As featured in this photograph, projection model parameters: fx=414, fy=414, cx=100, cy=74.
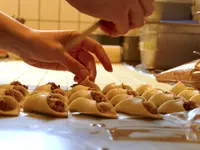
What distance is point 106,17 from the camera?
3.15ft

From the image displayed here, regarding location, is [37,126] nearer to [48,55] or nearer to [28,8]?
[48,55]

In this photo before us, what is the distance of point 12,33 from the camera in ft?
4.15

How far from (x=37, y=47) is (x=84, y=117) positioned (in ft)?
0.99

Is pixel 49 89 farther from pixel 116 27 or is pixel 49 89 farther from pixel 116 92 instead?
pixel 116 27

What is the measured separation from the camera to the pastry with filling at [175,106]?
3.91 ft

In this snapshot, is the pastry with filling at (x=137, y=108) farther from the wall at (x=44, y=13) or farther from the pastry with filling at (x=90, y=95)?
Result: the wall at (x=44, y=13)

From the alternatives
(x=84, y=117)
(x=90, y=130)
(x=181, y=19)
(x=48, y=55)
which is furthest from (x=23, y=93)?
(x=181, y=19)

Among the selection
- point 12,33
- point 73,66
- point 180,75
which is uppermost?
point 12,33

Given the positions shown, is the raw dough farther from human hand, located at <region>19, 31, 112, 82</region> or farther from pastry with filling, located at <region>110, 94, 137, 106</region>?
human hand, located at <region>19, 31, 112, 82</region>

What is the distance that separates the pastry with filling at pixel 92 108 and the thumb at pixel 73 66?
176mm

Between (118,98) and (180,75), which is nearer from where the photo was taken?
(118,98)

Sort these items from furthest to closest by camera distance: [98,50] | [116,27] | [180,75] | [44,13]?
[44,13], [180,75], [98,50], [116,27]

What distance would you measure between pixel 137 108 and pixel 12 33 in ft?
1.47

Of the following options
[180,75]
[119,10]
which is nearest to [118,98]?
[119,10]
